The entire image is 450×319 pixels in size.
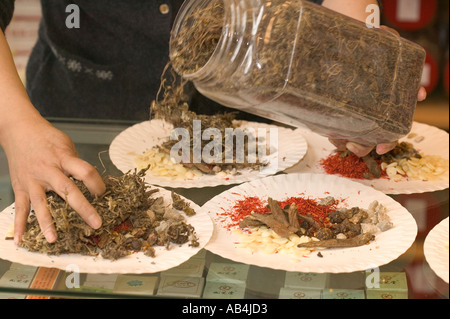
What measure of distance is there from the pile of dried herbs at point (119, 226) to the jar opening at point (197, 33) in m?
0.23

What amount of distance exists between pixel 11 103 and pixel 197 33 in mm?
382

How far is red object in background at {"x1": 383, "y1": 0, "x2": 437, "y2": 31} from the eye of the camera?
2.42 metres

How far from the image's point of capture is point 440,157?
1415 mm

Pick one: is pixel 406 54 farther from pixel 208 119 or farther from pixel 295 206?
pixel 208 119

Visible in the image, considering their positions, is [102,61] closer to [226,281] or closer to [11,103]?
[11,103]

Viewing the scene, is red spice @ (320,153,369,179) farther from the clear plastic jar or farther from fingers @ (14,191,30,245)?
fingers @ (14,191,30,245)

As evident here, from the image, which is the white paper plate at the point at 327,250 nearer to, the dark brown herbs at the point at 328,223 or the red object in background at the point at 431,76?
the dark brown herbs at the point at 328,223

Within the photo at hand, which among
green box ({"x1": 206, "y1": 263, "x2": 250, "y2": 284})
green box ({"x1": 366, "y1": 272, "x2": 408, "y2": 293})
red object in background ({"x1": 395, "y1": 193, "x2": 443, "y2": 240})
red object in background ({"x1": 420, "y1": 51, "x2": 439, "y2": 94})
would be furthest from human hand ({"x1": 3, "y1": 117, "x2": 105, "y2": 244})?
red object in background ({"x1": 420, "y1": 51, "x2": 439, "y2": 94})

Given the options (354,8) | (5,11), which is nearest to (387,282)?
(354,8)

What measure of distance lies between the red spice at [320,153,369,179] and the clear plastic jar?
18 cm

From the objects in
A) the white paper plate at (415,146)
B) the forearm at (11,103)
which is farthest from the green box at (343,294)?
the forearm at (11,103)

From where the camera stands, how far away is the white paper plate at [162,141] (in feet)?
4.26

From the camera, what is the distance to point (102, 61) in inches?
66.5
